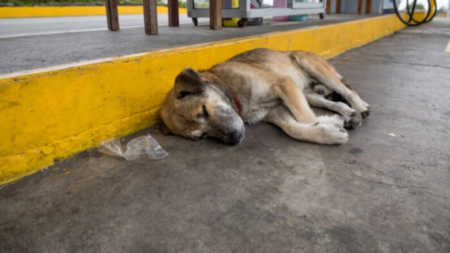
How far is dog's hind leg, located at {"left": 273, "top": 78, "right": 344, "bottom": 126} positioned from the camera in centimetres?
282

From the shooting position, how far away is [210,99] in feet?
8.77

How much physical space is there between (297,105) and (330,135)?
1.52ft

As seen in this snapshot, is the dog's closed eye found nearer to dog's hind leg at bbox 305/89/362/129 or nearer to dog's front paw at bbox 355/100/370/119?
dog's hind leg at bbox 305/89/362/129

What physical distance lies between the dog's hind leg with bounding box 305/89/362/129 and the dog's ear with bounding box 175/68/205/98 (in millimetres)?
1333

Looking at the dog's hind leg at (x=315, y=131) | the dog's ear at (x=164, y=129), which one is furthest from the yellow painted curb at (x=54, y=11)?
the dog's hind leg at (x=315, y=131)

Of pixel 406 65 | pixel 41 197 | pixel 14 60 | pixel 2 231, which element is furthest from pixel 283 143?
pixel 406 65

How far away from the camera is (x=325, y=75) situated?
11.8 ft

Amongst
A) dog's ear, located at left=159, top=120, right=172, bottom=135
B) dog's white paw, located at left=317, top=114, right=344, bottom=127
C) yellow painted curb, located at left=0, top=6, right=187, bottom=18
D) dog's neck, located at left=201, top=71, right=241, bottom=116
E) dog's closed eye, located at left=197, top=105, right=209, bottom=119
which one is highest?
yellow painted curb, located at left=0, top=6, right=187, bottom=18

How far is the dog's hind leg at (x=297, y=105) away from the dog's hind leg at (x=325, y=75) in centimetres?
49

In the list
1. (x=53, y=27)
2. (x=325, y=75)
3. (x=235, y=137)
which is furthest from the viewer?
(x=53, y=27)

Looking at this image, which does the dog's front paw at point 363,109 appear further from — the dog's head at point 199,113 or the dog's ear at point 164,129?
the dog's ear at point 164,129

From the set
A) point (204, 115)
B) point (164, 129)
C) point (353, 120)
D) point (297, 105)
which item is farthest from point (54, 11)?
point (353, 120)

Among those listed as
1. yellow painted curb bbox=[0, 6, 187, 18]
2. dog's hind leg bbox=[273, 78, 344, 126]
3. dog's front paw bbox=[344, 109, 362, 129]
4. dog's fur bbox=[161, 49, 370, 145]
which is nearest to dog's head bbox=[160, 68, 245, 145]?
dog's fur bbox=[161, 49, 370, 145]

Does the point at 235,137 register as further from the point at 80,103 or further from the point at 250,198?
the point at 80,103
